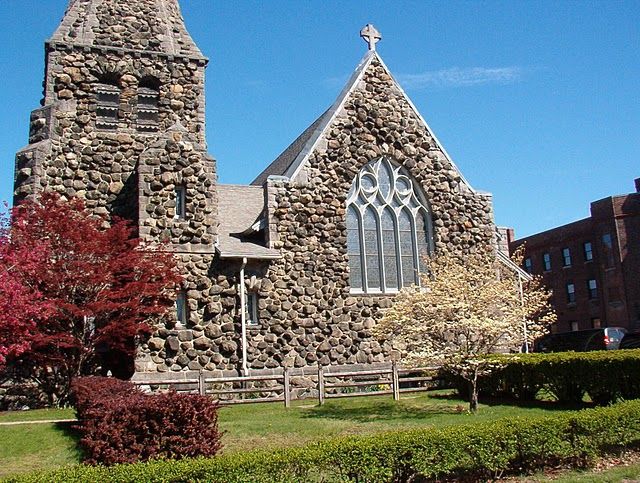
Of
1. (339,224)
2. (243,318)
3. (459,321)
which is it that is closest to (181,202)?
(243,318)

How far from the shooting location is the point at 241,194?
26.3 metres

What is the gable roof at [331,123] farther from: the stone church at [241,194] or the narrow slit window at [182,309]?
the narrow slit window at [182,309]

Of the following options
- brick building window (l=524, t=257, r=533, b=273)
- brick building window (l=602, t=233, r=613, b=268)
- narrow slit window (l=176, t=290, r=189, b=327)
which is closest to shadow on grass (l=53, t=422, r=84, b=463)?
narrow slit window (l=176, t=290, r=189, b=327)

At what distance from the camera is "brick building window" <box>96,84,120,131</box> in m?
23.5

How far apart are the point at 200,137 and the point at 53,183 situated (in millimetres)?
5389

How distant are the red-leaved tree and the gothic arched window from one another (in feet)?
22.4

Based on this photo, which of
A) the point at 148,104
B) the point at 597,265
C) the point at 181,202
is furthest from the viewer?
the point at 597,265

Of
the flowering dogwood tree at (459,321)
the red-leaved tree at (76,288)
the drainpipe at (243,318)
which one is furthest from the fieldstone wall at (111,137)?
the flowering dogwood tree at (459,321)

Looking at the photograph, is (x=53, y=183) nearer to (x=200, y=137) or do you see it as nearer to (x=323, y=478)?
(x=200, y=137)

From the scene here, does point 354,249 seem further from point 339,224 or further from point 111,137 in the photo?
point 111,137

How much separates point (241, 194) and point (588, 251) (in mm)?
37848

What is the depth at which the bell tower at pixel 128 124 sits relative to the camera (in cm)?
2088

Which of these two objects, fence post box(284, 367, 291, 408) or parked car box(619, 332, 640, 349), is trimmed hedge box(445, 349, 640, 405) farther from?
parked car box(619, 332, 640, 349)

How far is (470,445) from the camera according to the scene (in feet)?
34.0
